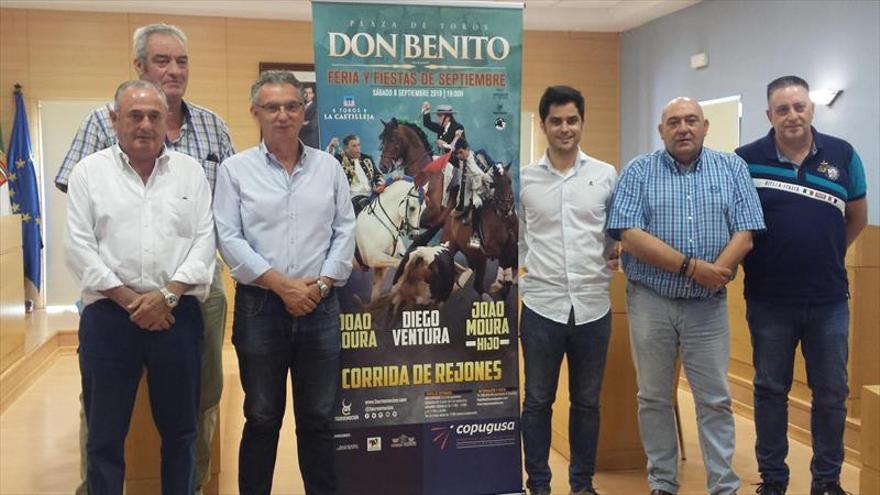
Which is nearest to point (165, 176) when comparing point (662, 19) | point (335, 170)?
point (335, 170)

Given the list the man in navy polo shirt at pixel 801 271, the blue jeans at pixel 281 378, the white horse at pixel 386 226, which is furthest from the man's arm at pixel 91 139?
the man in navy polo shirt at pixel 801 271

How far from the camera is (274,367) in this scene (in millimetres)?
2658

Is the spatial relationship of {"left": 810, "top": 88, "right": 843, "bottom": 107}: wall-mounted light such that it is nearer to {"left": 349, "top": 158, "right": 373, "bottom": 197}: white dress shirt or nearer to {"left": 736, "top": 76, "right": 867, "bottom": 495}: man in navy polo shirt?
{"left": 736, "top": 76, "right": 867, "bottom": 495}: man in navy polo shirt

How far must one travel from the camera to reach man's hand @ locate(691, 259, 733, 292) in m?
2.77

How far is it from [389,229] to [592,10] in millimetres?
5253

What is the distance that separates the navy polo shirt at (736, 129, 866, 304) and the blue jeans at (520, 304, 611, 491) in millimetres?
684

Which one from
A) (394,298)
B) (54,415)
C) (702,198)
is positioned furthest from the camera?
(54,415)

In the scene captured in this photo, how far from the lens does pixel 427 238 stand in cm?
308

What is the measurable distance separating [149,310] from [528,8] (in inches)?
230

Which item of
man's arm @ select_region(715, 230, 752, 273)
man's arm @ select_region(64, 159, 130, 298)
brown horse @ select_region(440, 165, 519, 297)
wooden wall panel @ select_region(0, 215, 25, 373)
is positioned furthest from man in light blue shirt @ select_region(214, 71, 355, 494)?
wooden wall panel @ select_region(0, 215, 25, 373)

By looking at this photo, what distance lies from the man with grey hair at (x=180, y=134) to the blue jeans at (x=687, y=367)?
5.37ft

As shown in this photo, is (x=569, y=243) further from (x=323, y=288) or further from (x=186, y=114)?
(x=186, y=114)

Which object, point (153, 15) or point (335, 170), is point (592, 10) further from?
point (335, 170)

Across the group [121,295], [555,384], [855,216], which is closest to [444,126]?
[555,384]
